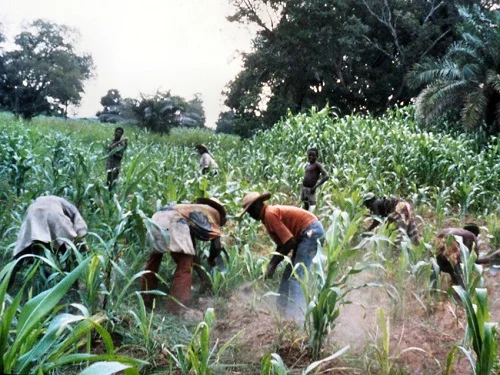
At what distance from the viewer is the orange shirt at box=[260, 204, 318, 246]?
4016mm

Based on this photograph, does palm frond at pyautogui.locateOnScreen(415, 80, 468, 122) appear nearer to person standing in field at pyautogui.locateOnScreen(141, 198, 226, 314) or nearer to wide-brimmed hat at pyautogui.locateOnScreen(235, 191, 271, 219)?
wide-brimmed hat at pyautogui.locateOnScreen(235, 191, 271, 219)

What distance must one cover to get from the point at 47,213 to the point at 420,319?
9.87 ft

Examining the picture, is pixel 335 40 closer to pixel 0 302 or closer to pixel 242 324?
pixel 242 324

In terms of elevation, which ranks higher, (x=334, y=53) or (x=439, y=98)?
(x=334, y=53)

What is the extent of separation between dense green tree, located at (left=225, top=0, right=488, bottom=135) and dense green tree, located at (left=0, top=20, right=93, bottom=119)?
897 cm

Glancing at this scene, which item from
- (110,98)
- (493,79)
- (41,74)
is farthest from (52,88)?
(493,79)

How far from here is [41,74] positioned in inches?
861

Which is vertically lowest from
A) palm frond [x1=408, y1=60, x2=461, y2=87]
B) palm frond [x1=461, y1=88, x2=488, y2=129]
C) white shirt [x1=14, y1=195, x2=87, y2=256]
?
white shirt [x1=14, y1=195, x2=87, y2=256]

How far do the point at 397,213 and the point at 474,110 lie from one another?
7807 mm

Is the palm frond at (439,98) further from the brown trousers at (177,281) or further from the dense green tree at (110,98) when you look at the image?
the dense green tree at (110,98)

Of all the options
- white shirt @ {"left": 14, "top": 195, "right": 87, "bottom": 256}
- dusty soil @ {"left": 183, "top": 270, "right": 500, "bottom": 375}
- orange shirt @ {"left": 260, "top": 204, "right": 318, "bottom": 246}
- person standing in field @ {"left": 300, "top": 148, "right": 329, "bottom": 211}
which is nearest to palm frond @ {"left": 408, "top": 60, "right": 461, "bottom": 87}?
person standing in field @ {"left": 300, "top": 148, "right": 329, "bottom": 211}

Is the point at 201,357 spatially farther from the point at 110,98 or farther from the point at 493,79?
the point at 110,98

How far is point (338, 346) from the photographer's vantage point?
313 cm

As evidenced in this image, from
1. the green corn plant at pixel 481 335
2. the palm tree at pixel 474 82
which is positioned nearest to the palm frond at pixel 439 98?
the palm tree at pixel 474 82
